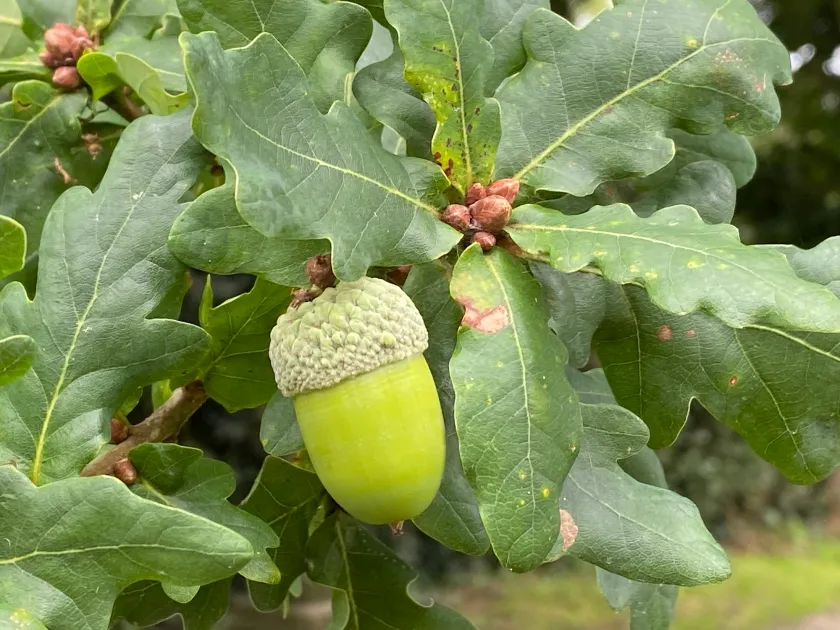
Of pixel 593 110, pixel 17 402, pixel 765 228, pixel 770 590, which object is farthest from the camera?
pixel 770 590

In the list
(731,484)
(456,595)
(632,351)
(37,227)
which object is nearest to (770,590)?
(731,484)

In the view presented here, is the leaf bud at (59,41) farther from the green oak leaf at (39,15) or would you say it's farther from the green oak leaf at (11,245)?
the green oak leaf at (11,245)

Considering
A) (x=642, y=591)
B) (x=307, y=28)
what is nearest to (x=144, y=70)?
(x=307, y=28)

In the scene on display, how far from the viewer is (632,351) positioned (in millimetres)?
1062

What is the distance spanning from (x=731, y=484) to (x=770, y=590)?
1.28m

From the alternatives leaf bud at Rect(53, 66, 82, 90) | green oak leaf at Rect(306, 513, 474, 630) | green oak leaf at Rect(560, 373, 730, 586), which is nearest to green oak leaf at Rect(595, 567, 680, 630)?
green oak leaf at Rect(306, 513, 474, 630)

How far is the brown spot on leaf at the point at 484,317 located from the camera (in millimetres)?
783

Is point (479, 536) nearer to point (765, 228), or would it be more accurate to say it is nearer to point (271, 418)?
point (271, 418)

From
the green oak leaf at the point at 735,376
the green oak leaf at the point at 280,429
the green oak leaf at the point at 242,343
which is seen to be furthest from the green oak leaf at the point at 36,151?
the green oak leaf at the point at 735,376

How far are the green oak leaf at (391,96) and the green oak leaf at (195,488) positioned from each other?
0.43 meters

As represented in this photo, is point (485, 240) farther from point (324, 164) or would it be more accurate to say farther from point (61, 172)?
point (61, 172)

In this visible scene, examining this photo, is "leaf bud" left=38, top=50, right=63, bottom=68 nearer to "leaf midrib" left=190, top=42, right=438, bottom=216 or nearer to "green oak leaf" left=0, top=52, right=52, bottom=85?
"green oak leaf" left=0, top=52, right=52, bottom=85

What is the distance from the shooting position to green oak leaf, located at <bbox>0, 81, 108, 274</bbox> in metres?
1.11

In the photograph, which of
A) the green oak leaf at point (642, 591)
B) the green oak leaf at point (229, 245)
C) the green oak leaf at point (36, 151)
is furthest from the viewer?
the green oak leaf at point (642, 591)
